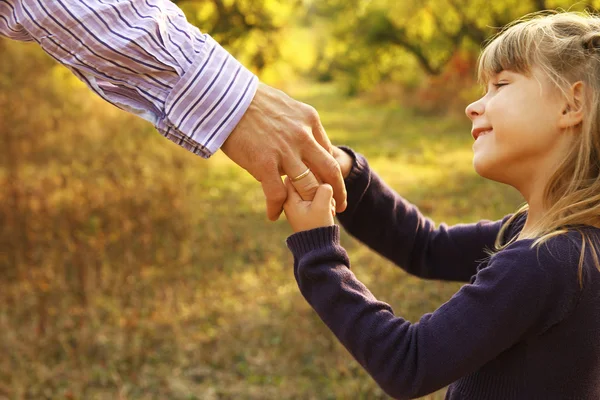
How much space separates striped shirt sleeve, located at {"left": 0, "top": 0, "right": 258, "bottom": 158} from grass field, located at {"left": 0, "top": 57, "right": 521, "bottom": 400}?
2.21m

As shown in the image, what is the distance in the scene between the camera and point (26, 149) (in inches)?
210

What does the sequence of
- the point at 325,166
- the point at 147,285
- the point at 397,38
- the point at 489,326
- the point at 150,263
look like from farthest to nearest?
1. the point at 397,38
2. the point at 150,263
3. the point at 147,285
4. the point at 325,166
5. the point at 489,326

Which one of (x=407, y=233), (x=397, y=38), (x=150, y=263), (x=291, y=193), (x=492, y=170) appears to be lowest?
(x=397, y=38)

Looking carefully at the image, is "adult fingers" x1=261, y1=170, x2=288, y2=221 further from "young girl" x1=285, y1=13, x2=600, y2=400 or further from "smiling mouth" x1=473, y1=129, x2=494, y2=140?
"smiling mouth" x1=473, y1=129, x2=494, y2=140

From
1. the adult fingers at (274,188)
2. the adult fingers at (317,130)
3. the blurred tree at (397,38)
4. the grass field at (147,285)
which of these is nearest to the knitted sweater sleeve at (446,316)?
the adult fingers at (274,188)

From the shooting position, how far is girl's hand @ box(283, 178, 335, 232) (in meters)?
1.43

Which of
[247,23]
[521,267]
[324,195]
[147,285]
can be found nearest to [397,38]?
[247,23]

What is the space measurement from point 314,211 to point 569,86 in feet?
1.94

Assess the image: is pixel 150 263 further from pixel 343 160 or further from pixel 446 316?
pixel 446 316

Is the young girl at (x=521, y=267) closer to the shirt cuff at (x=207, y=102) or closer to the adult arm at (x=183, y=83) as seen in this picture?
the adult arm at (x=183, y=83)

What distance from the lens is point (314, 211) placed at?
1.44 meters

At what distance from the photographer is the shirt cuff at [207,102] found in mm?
1553

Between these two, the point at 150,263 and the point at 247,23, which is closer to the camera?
the point at 150,263

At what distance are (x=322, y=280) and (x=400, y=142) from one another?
1344 centimetres
